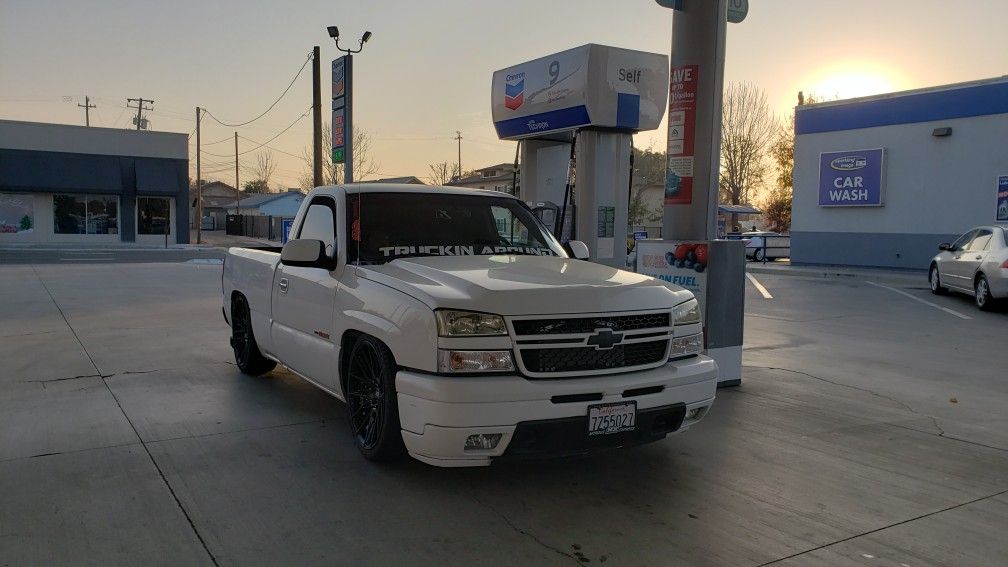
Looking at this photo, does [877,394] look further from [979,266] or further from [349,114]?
[349,114]

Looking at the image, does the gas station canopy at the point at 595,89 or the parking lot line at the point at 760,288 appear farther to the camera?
Result: the parking lot line at the point at 760,288

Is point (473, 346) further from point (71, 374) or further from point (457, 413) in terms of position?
point (71, 374)

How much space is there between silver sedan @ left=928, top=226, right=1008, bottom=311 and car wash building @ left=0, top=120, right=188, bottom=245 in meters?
37.2

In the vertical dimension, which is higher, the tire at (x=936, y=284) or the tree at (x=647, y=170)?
the tree at (x=647, y=170)

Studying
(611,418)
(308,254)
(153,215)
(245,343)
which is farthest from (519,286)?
(153,215)

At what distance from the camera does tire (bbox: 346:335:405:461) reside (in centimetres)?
440

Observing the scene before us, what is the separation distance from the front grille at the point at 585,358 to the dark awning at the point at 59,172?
41.7 metres

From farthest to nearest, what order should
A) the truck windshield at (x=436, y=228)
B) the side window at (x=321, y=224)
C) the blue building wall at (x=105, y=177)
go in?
the blue building wall at (x=105, y=177) → the side window at (x=321, y=224) → the truck windshield at (x=436, y=228)

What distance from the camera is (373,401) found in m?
4.70

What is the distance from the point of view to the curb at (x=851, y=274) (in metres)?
20.8

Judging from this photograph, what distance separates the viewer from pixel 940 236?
23359 millimetres

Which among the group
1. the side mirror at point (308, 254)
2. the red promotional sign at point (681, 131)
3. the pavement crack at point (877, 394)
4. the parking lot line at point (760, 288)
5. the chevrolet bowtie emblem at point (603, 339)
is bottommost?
the pavement crack at point (877, 394)

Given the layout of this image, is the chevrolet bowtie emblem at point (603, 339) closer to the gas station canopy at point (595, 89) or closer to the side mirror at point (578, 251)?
the side mirror at point (578, 251)

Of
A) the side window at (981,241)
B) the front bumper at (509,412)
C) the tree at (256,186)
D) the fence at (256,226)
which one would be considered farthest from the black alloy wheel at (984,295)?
the tree at (256,186)
